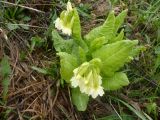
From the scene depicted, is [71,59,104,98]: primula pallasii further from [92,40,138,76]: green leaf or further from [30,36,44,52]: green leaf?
[30,36,44,52]: green leaf

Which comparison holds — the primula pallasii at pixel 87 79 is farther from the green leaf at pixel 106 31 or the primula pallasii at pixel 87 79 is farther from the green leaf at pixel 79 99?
the green leaf at pixel 106 31

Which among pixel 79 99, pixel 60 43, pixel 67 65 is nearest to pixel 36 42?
pixel 60 43

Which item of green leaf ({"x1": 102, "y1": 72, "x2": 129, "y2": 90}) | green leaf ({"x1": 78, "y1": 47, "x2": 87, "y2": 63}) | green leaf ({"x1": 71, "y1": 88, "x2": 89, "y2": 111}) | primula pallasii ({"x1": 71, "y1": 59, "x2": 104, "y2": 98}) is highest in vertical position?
green leaf ({"x1": 78, "y1": 47, "x2": 87, "y2": 63})

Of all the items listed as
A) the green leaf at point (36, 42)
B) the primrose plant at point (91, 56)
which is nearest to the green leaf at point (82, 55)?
the primrose plant at point (91, 56)

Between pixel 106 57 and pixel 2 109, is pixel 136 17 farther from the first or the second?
pixel 2 109

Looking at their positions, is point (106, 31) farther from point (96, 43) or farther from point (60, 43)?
point (60, 43)

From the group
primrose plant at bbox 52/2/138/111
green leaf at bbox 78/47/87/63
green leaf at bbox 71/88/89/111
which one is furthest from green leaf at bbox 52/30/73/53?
green leaf at bbox 71/88/89/111
